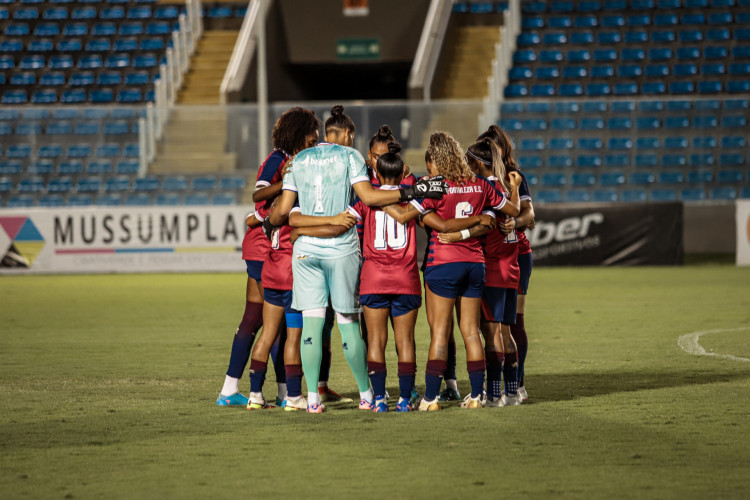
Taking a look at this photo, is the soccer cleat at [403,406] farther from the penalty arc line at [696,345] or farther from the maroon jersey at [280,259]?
the penalty arc line at [696,345]

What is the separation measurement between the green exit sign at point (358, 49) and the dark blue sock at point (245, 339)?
23.7 m

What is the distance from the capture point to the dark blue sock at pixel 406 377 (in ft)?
23.7

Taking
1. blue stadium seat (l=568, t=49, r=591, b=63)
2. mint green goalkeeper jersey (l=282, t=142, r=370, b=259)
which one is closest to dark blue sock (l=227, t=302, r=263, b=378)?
mint green goalkeeper jersey (l=282, t=142, r=370, b=259)

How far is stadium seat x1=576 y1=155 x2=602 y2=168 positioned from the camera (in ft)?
84.5

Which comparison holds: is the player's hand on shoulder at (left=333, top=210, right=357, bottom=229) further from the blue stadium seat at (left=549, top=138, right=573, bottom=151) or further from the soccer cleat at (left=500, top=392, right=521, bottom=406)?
the blue stadium seat at (left=549, top=138, right=573, bottom=151)

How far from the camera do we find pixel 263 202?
7613 mm

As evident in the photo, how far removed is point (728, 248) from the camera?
24594 mm

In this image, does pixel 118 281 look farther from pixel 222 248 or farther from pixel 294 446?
pixel 294 446

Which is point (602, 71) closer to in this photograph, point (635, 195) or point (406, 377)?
point (635, 195)

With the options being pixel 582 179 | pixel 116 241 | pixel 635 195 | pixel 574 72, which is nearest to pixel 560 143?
pixel 582 179

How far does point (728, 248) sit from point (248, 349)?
18952 millimetres

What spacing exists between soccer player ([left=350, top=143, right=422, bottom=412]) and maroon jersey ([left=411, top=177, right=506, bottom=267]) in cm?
Answer: 18

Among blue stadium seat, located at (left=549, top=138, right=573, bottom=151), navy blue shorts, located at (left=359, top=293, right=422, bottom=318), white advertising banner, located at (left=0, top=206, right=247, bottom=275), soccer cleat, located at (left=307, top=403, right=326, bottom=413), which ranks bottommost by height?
white advertising banner, located at (left=0, top=206, right=247, bottom=275)

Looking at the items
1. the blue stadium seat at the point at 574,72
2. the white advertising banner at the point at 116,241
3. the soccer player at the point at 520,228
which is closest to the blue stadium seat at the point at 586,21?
the blue stadium seat at the point at 574,72
